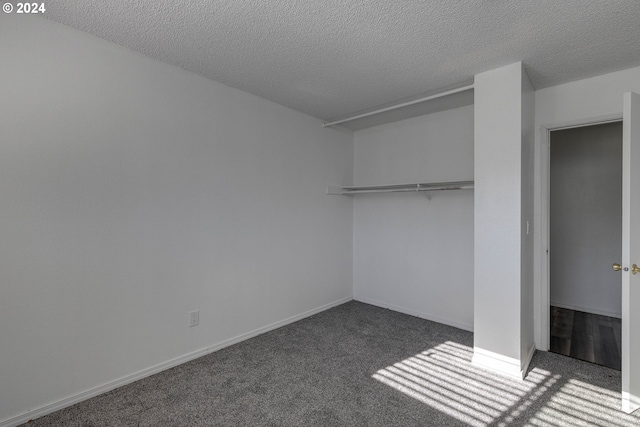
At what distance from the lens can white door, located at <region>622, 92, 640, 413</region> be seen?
6.59 ft

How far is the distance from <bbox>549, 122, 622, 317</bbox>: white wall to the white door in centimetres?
219

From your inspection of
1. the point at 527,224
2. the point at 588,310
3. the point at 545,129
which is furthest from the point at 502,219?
the point at 588,310

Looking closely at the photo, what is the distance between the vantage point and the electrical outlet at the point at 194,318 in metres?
2.71

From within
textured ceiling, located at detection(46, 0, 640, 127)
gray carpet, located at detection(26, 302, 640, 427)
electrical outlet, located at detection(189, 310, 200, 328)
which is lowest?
gray carpet, located at detection(26, 302, 640, 427)

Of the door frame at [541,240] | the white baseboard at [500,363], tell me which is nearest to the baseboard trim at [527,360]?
the white baseboard at [500,363]

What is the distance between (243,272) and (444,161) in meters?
2.51

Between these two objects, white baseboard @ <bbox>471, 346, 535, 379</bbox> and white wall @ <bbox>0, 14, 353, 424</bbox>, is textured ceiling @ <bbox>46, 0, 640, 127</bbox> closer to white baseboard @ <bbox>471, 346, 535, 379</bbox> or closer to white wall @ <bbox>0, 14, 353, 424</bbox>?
white wall @ <bbox>0, 14, 353, 424</bbox>

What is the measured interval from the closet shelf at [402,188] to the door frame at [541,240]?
582mm

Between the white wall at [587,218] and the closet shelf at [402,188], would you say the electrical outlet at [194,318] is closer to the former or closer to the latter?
the closet shelf at [402,188]

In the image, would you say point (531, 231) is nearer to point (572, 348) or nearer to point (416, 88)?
point (572, 348)

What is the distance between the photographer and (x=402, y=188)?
12.8ft

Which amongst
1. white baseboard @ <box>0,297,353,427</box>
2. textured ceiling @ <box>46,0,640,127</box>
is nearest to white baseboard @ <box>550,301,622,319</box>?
textured ceiling @ <box>46,0,640,127</box>

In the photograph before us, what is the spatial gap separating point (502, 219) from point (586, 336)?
5.99ft

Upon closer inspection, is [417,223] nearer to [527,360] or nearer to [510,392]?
[527,360]
